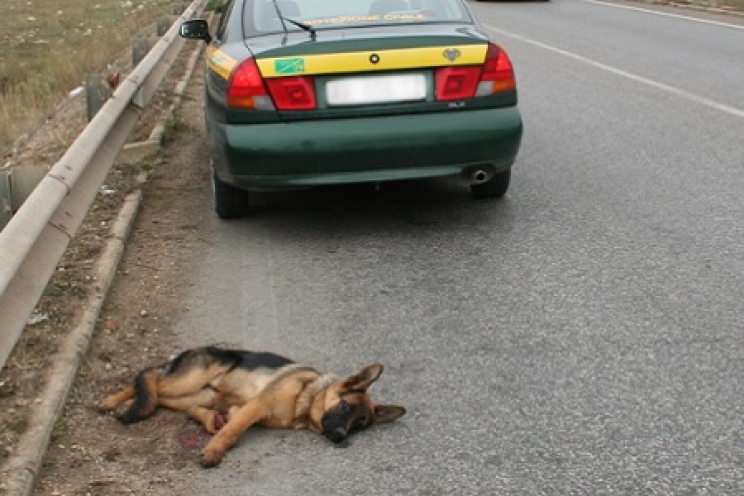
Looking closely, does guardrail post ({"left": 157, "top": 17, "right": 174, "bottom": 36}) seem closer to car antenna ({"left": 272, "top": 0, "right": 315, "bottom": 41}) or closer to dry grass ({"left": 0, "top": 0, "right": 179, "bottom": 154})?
dry grass ({"left": 0, "top": 0, "right": 179, "bottom": 154})

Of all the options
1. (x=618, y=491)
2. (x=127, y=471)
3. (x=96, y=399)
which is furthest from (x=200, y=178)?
(x=618, y=491)

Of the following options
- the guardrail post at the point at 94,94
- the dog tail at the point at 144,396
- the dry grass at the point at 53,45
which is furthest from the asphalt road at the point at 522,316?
the dry grass at the point at 53,45

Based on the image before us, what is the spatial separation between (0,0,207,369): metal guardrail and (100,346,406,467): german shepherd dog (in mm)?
524

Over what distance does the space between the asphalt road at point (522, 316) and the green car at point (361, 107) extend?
0.46 metres

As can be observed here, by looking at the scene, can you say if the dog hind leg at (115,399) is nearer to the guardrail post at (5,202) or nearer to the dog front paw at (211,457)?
the dog front paw at (211,457)

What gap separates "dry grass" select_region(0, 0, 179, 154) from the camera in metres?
14.0

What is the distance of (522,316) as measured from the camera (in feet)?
16.1

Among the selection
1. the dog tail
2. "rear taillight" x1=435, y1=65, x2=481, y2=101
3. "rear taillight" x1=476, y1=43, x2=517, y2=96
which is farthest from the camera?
"rear taillight" x1=476, y1=43, x2=517, y2=96

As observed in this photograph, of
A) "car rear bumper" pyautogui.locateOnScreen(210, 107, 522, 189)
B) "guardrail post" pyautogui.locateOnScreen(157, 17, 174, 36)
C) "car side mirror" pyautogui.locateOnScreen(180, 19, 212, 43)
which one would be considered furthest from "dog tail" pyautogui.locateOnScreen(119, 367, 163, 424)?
"guardrail post" pyautogui.locateOnScreen(157, 17, 174, 36)

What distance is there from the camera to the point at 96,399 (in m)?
4.11

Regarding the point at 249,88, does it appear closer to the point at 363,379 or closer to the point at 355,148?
the point at 355,148

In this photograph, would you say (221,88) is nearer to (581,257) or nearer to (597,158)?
(581,257)

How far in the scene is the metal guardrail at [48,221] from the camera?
3.62m

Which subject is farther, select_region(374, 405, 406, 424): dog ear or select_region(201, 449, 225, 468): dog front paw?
select_region(374, 405, 406, 424): dog ear
